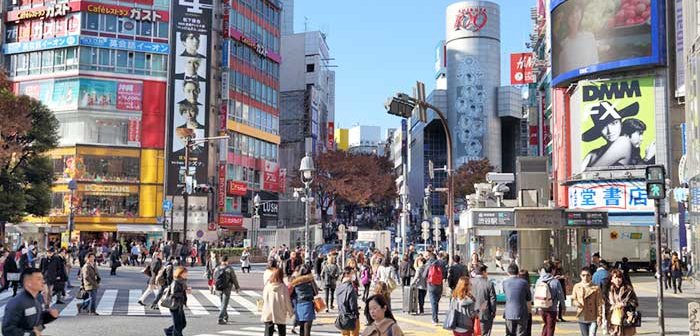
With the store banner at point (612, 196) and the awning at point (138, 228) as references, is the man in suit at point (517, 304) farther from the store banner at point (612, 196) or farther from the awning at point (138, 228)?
the awning at point (138, 228)

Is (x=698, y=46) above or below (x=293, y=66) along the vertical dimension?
below

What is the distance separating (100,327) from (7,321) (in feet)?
32.1

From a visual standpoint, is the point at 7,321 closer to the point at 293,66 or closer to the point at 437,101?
the point at 293,66

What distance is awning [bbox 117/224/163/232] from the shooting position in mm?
59469

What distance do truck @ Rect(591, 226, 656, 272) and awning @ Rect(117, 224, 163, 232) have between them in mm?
33744

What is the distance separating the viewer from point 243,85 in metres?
70.0

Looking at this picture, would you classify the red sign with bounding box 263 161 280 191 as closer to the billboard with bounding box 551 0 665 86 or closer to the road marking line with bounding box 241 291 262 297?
the billboard with bounding box 551 0 665 86

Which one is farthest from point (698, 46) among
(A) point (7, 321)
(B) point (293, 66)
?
(B) point (293, 66)

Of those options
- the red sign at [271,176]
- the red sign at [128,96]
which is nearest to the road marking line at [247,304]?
the red sign at [128,96]

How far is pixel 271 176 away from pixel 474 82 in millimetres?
39328

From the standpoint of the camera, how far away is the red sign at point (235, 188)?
67062 millimetres

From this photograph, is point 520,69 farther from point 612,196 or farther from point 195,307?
point 195,307

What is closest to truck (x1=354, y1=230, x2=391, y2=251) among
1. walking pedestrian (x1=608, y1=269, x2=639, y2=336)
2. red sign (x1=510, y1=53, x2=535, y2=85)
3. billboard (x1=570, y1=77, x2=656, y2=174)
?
billboard (x1=570, y1=77, x2=656, y2=174)

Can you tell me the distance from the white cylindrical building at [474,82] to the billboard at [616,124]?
49414 millimetres
